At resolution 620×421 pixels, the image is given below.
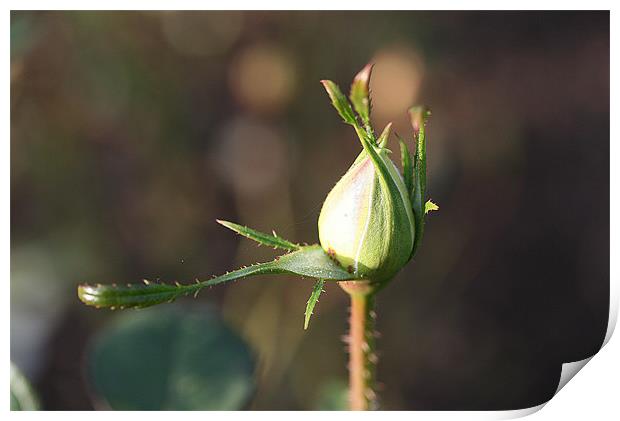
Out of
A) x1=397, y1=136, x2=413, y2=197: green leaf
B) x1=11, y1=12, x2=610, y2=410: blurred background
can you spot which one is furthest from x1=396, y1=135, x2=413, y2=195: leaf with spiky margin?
x1=11, y1=12, x2=610, y2=410: blurred background

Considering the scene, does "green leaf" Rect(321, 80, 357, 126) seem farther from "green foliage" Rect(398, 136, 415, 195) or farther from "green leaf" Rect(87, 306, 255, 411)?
"green leaf" Rect(87, 306, 255, 411)

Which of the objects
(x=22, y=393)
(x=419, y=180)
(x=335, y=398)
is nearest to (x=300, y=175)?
(x=335, y=398)

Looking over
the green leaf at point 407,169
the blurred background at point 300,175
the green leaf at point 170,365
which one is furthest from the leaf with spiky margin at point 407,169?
the blurred background at point 300,175

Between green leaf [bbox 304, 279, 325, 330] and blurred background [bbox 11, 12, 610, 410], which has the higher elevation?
green leaf [bbox 304, 279, 325, 330]

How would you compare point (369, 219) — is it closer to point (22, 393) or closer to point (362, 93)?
point (362, 93)

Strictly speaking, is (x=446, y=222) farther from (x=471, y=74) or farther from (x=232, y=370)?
(x=232, y=370)
